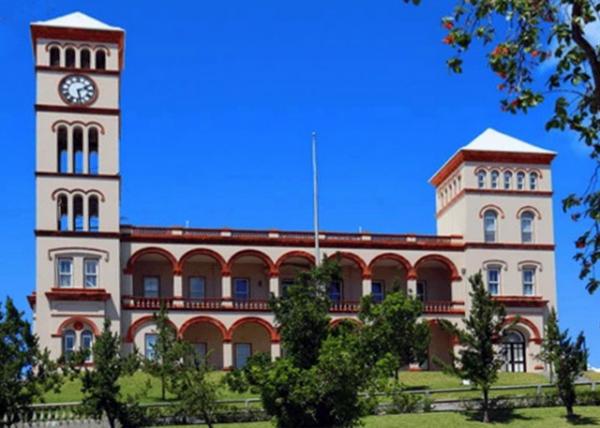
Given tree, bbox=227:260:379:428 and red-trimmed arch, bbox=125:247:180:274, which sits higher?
red-trimmed arch, bbox=125:247:180:274

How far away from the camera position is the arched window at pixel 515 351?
216ft

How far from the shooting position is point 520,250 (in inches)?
2662

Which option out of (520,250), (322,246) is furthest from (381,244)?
(520,250)

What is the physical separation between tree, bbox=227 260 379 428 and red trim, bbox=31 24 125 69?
2633 centimetres

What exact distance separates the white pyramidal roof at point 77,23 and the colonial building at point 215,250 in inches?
4.0

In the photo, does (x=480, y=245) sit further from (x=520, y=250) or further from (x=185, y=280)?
(x=185, y=280)

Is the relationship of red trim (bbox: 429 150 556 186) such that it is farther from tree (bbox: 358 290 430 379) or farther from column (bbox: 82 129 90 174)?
column (bbox: 82 129 90 174)

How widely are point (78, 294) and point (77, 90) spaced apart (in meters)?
10.5

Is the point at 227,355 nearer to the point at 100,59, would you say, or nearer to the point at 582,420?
the point at 100,59

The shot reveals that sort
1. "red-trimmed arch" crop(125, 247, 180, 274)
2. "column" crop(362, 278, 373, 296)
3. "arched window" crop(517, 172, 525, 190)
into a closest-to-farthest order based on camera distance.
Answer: "red-trimmed arch" crop(125, 247, 180, 274)
"column" crop(362, 278, 373, 296)
"arched window" crop(517, 172, 525, 190)

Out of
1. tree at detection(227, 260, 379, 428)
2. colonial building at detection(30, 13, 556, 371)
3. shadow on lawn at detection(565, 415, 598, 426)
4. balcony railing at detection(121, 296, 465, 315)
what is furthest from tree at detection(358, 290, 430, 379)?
tree at detection(227, 260, 379, 428)

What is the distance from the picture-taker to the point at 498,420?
47562mm

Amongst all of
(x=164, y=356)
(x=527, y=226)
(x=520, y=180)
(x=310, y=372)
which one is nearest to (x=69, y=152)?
(x=164, y=356)

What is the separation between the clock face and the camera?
62.2m
